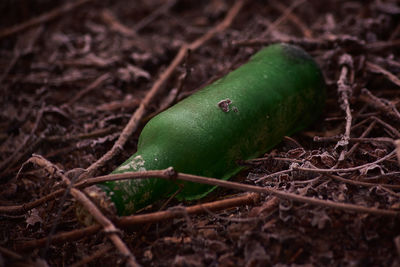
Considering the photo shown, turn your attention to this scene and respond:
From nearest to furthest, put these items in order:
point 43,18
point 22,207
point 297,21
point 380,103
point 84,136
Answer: point 22,207, point 380,103, point 84,136, point 297,21, point 43,18

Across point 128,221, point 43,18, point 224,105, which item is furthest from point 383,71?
point 43,18

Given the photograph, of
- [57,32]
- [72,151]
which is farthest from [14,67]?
[72,151]

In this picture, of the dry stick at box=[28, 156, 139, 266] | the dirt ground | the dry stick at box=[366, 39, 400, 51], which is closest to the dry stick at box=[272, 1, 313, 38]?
the dirt ground

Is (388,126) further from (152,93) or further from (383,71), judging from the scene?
(152,93)

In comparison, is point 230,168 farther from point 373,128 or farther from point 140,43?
point 140,43

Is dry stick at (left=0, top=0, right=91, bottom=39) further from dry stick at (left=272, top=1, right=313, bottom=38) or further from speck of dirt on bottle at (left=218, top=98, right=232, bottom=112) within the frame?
speck of dirt on bottle at (left=218, top=98, right=232, bottom=112)
